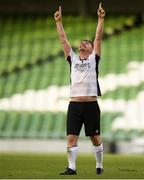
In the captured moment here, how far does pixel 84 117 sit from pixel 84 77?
1.73ft

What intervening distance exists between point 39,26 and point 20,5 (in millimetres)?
1158

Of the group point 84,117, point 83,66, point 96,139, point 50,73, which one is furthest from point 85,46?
point 50,73

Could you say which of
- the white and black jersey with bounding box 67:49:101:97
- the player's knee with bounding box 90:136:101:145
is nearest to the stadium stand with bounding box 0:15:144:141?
the player's knee with bounding box 90:136:101:145

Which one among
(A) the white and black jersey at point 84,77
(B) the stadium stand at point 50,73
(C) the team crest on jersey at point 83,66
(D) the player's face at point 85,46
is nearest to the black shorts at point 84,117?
(A) the white and black jersey at point 84,77

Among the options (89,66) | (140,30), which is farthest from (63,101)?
(89,66)

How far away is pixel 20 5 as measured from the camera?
1062 inches

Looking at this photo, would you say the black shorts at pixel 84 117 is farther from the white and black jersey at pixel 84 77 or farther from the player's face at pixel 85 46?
the player's face at pixel 85 46

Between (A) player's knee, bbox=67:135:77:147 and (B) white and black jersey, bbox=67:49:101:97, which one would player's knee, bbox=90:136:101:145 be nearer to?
(A) player's knee, bbox=67:135:77:147

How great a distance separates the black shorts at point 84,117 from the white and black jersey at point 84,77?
0.16 meters

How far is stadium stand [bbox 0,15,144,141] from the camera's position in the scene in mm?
20797

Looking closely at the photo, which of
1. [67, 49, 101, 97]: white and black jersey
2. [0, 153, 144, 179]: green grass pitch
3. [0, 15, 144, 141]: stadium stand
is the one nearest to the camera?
[0, 153, 144, 179]: green grass pitch

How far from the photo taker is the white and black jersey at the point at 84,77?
9.25m

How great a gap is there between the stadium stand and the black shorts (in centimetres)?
1041

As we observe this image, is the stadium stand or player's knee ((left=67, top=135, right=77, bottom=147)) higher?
the stadium stand
